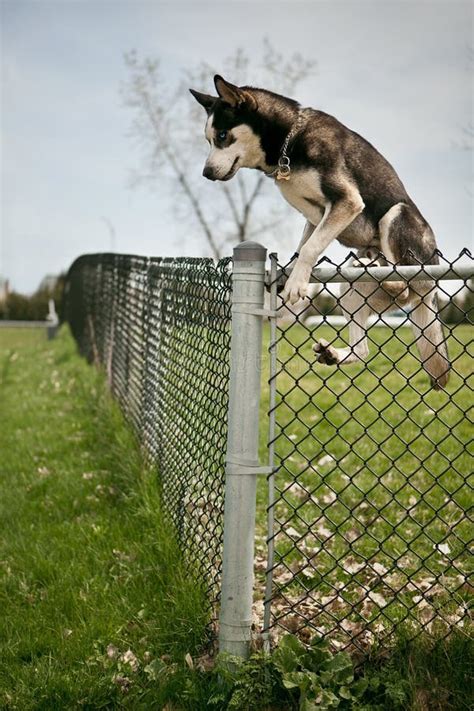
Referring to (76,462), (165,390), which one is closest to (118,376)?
(76,462)

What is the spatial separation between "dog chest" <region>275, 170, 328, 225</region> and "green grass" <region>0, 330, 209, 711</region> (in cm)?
186

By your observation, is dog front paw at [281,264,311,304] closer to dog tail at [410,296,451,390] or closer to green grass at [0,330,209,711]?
dog tail at [410,296,451,390]

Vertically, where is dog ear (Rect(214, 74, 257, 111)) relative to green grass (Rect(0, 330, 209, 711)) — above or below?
above

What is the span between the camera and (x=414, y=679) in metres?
2.73

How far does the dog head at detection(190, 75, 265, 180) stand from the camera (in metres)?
4.00

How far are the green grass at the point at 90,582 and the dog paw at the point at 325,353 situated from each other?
1.17m

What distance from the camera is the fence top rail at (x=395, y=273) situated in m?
2.71

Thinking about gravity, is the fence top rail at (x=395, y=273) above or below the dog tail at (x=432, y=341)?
above

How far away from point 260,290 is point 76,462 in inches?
152

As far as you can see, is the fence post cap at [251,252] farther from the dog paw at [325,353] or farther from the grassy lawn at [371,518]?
the dog paw at [325,353]

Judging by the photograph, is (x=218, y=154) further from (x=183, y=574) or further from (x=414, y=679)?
(x=414, y=679)

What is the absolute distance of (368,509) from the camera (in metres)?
5.04

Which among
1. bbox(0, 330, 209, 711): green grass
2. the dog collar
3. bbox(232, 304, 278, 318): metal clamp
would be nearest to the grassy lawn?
bbox(232, 304, 278, 318): metal clamp

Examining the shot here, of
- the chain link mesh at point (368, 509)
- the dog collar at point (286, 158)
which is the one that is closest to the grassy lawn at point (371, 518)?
the chain link mesh at point (368, 509)
